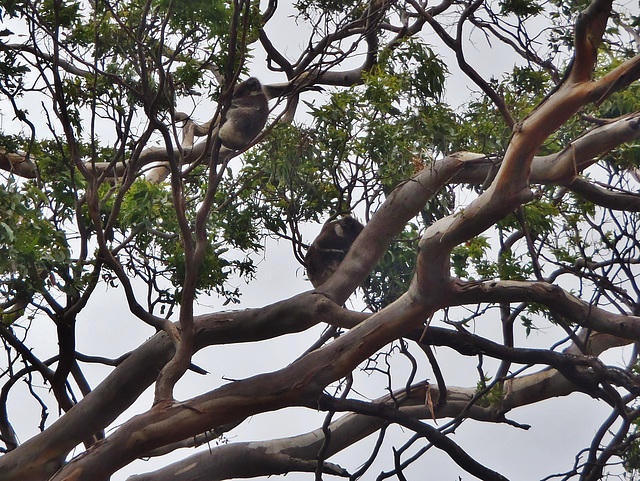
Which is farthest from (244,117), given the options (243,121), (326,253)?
(326,253)

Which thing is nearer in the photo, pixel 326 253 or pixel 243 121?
pixel 326 253

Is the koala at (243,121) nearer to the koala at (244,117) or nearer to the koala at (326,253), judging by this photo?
the koala at (244,117)

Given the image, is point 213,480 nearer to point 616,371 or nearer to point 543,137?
point 616,371

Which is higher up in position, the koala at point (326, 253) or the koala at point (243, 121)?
the koala at point (243, 121)

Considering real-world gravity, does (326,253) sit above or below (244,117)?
below

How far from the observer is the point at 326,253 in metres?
5.27

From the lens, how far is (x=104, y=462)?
3.97 m

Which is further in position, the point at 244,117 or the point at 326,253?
the point at 244,117

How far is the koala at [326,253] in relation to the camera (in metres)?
5.24

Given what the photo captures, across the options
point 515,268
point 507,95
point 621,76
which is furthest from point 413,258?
point 621,76

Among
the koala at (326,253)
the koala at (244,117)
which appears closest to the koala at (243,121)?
the koala at (244,117)

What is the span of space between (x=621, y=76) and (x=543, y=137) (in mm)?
447

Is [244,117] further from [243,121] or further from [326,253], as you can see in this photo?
[326,253]

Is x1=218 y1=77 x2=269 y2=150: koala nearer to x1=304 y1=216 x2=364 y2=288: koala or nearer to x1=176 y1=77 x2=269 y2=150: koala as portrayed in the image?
x1=176 y1=77 x2=269 y2=150: koala
